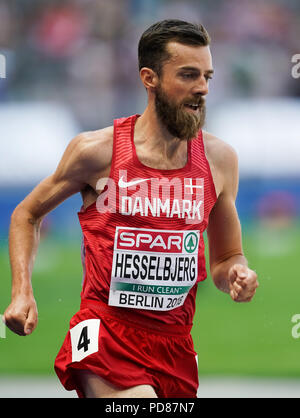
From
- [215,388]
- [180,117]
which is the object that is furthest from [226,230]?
[215,388]

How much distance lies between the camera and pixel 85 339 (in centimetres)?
309

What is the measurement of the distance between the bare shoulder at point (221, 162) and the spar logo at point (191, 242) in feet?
0.82

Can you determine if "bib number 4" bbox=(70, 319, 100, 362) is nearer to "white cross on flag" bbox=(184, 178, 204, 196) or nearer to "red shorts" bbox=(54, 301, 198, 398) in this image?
"red shorts" bbox=(54, 301, 198, 398)

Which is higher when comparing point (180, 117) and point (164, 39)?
point (164, 39)

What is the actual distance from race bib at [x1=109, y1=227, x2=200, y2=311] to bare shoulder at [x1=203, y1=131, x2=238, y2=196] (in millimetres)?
350

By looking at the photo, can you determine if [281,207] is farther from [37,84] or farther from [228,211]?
[228,211]

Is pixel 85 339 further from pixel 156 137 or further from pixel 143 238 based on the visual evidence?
pixel 156 137

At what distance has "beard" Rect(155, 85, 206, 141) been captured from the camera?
3.20 meters

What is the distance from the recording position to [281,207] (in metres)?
8.03

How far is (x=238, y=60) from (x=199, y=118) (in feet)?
18.9

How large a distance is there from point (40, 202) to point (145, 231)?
20.4 inches

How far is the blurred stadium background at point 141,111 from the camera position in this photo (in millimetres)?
7016

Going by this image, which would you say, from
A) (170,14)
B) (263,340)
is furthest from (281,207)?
(170,14)

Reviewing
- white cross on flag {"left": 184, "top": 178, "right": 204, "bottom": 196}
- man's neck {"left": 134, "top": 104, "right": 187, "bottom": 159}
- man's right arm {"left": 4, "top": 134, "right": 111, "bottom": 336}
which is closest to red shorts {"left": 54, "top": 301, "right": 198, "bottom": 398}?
man's right arm {"left": 4, "top": 134, "right": 111, "bottom": 336}
